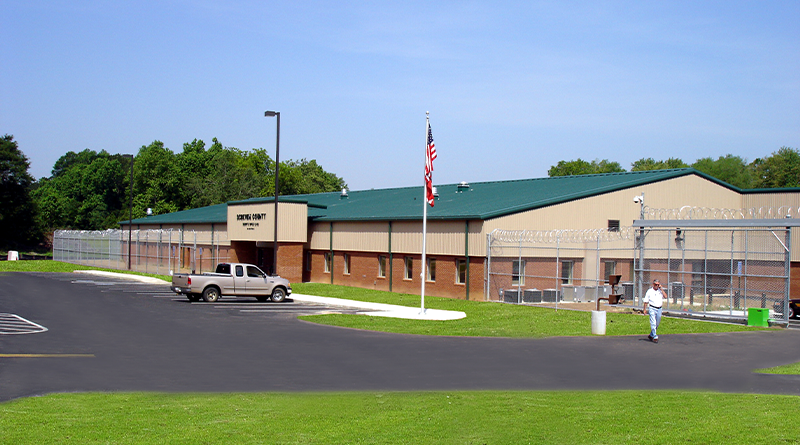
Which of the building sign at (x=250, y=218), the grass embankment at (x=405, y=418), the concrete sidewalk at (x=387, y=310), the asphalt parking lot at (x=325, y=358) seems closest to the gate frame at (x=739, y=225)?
the asphalt parking lot at (x=325, y=358)

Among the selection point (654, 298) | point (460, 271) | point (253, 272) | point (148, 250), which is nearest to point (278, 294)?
point (253, 272)

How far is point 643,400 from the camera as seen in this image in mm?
12219

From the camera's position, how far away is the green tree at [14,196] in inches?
3686

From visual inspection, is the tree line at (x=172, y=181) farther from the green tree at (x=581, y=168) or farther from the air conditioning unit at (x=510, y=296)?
the air conditioning unit at (x=510, y=296)

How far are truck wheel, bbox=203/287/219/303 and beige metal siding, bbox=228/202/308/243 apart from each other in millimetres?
12971

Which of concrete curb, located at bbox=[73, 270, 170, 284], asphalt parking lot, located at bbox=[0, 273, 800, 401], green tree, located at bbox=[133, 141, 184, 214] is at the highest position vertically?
green tree, located at bbox=[133, 141, 184, 214]

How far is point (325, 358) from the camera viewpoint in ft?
55.7

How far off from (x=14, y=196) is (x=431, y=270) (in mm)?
76121

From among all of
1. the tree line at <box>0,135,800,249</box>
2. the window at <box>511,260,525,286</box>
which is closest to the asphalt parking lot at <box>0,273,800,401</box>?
the window at <box>511,260,525,286</box>

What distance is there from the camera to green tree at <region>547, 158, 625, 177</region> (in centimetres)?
10894

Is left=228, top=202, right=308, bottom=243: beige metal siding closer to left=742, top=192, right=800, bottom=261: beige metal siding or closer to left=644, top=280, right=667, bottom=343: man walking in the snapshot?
left=742, top=192, right=800, bottom=261: beige metal siding

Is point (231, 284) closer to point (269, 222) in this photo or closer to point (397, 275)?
point (397, 275)

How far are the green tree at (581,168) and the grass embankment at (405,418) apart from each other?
97833 millimetres

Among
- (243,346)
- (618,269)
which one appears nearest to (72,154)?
(618,269)
